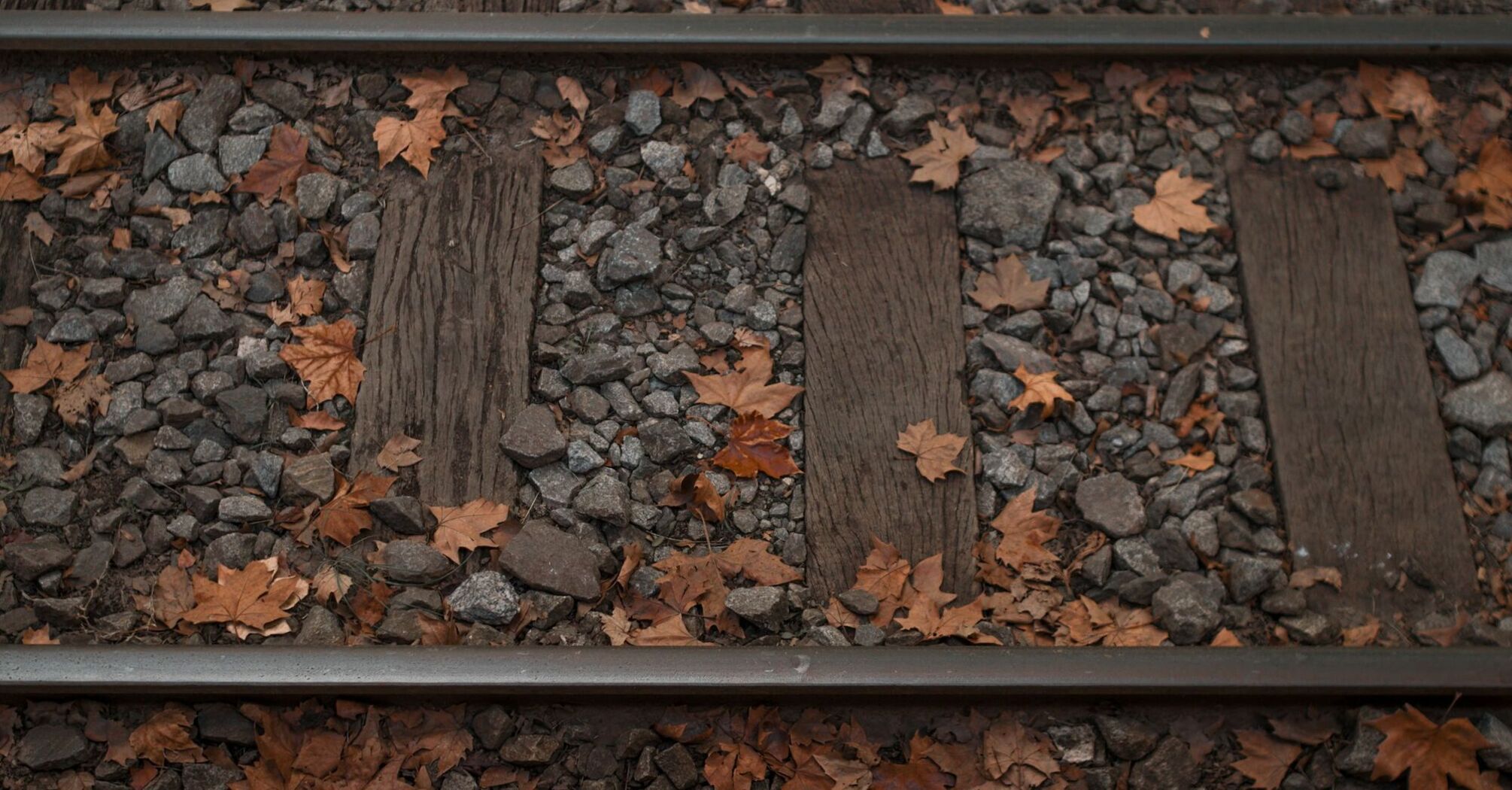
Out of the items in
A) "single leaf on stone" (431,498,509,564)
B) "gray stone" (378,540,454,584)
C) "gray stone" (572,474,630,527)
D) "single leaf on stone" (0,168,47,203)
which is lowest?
"gray stone" (378,540,454,584)

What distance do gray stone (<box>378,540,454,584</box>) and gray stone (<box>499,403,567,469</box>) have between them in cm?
37

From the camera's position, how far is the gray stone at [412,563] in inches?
139

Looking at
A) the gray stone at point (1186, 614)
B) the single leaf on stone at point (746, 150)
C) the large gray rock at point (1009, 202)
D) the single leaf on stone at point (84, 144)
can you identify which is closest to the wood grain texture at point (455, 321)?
the single leaf on stone at point (746, 150)

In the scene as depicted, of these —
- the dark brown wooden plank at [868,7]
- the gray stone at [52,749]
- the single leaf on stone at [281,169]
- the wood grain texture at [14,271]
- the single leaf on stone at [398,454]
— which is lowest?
the gray stone at [52,749]

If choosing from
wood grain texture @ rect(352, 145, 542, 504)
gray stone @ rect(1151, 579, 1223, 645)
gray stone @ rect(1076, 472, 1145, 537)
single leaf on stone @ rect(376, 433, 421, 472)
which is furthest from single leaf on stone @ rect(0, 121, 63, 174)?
gray stone @ rect(1151, 579, 1223, 645)

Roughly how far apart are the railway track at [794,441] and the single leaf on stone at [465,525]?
0.12 ft

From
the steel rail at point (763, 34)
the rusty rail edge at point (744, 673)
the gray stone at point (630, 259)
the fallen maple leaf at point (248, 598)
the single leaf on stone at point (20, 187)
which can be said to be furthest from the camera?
the steel rail at point (763, 34)

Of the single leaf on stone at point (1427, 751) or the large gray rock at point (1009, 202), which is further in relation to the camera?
the large gray rock at point (1009, 202)

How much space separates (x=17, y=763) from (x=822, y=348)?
98.4 inches

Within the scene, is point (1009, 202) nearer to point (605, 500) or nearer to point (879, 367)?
point (879, 367)

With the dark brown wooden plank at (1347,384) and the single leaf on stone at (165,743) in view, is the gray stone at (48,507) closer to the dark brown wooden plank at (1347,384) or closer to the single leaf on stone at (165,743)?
the single leaf on stone at (165,743)

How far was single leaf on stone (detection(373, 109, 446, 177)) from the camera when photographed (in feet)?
13.6

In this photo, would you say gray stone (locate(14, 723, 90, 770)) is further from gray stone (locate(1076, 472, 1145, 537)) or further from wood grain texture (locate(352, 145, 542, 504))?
gray stone (locate(1076, 472, 1145, 537))

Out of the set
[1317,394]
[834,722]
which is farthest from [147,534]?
[1317,394]
